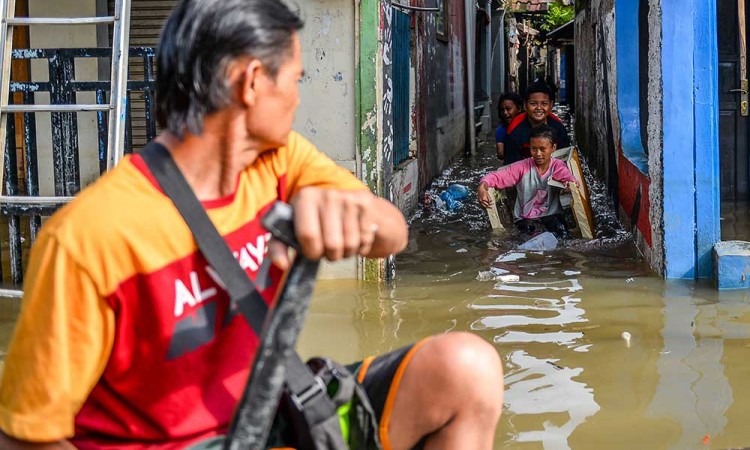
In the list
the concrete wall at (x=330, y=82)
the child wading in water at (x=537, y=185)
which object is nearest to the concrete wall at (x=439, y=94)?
the child wading in water at (x=537, y=185)

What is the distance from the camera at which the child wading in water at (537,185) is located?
779 centimetres

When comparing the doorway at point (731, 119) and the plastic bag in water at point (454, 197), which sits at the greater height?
the doorway at point (731, 119)

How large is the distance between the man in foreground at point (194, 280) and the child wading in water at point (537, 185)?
5863 mm

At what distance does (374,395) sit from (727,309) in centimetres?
363

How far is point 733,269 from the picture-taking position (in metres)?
5.58

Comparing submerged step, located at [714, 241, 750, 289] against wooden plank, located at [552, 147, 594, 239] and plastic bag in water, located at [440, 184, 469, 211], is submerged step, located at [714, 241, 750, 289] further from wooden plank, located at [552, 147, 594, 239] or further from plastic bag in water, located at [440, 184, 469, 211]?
plastic bag in water, located at [440, 184, 469, 211]

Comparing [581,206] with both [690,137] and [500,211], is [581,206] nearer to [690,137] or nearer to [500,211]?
[500,211]

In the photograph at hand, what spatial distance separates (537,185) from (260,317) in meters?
6.29

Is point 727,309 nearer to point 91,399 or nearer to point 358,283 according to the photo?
point 358,283

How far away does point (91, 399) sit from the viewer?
1871 millimetres

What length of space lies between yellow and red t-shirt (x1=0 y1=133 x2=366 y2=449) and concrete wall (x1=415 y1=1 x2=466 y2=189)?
27.7 feet

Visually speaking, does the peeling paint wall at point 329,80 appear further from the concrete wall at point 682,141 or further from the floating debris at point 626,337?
the floating debris at point 626,337

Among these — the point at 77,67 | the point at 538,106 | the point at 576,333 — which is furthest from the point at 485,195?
the point at 77,67

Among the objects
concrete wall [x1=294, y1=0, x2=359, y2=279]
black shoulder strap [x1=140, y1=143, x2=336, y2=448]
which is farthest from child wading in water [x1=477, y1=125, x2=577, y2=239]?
black shoulder strap [x1=140, y1=143, x2=336, y2=448]
